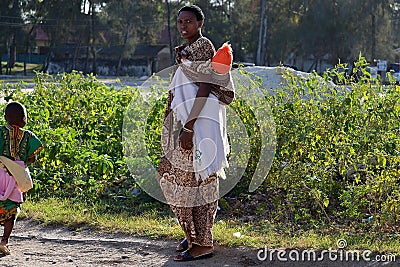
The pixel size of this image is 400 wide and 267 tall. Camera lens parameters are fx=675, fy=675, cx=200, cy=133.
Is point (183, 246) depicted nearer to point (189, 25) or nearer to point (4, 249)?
point (4, 249)

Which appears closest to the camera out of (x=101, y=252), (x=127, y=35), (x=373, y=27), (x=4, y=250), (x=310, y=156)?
(x=4, y=250)

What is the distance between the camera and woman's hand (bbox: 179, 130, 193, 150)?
4.89 meters

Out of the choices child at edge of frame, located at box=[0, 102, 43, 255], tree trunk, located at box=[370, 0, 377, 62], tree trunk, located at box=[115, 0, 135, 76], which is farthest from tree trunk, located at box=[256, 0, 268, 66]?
child at edge of frame, located at box=[0, 102, 43, 255]

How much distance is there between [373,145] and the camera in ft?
21.2

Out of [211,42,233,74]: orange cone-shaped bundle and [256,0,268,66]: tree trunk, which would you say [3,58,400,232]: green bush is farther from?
[256,0,268,66]: tree trunk

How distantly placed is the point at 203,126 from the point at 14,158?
1.58 meters

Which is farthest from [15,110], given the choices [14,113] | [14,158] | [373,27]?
[373,27]

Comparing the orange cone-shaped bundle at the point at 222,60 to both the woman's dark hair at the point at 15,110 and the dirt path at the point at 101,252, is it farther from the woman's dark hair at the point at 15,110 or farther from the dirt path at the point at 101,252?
the woman's dark hair at the point at 15,110

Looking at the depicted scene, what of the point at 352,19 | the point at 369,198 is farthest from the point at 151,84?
the point at 352,19

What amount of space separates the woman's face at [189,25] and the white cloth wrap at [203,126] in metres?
0.27

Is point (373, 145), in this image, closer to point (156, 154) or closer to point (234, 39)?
point (156, 154)

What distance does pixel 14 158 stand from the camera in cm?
535

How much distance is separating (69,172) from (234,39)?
45765mm

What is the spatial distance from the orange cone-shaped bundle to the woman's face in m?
0.24
